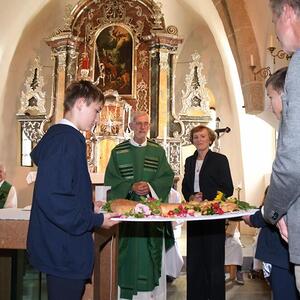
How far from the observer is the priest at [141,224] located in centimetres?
437

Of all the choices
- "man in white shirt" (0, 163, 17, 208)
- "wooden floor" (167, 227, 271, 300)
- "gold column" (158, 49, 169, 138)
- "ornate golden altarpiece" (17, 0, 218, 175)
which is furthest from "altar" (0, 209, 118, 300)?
"gold column" (158, 49, 169, 138)

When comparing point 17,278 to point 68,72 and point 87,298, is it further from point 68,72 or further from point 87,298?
point 68,72

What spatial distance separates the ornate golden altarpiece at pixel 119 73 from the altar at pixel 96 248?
7348 millimetres

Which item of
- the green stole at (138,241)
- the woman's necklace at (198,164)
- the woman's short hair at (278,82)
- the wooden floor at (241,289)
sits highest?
the woman's short hair at (278,82)

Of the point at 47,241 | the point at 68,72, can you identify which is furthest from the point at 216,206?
the point at 68,72

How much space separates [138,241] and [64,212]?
2.35 meters

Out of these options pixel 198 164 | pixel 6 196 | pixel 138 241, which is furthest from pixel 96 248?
pixel 6 196

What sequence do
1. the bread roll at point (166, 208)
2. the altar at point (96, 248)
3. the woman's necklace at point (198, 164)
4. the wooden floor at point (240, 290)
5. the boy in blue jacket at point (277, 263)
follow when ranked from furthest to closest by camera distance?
the wooden floor at point (240, 290)
the woman's necklace at point (198, 164)
the bread roll at point (166, 208)
the altar at point (96, 248)
the boy in blue jacket at point (277, 263)

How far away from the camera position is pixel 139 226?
4574 millimetres

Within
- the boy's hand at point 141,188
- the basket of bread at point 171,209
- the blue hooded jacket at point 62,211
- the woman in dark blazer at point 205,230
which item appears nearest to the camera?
the blue hooded jacket at point 62,211

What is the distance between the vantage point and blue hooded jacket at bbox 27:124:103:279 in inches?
87.3

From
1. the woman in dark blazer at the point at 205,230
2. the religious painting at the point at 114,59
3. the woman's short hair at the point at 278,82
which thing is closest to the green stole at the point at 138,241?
the woman in dark blazer at the point at 205,230

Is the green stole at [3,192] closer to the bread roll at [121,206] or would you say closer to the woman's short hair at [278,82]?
the bread roll at [121,206]

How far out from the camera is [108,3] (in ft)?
39.3
